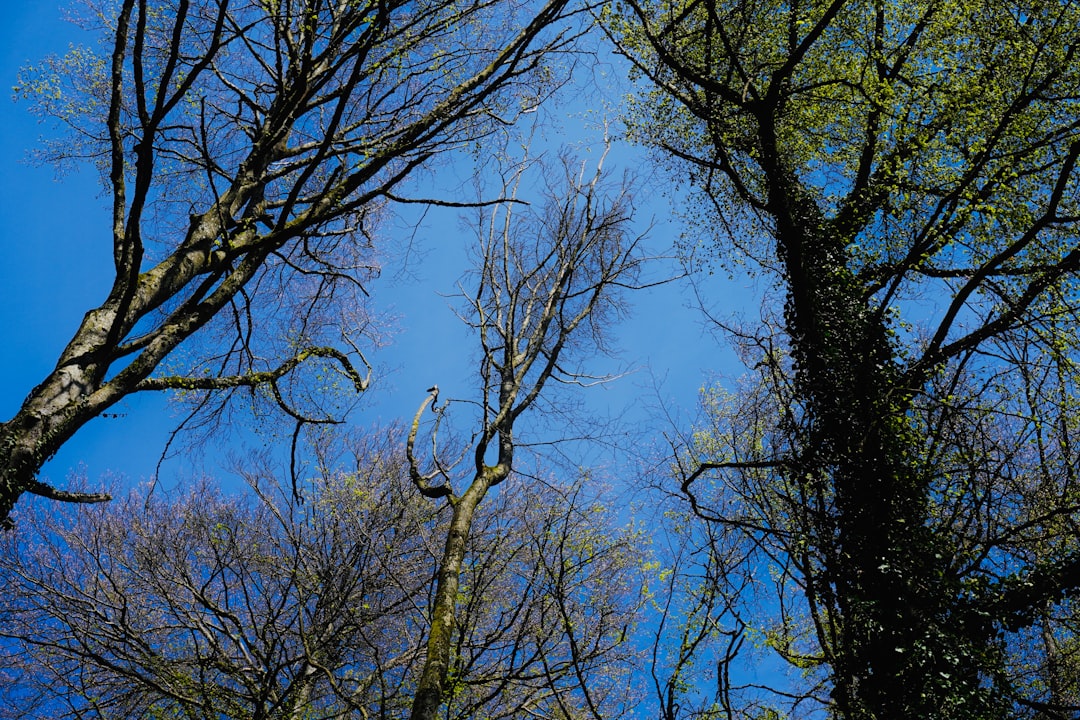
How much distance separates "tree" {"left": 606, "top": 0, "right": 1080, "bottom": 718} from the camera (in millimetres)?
4352

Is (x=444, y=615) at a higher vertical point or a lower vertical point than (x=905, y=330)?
lower

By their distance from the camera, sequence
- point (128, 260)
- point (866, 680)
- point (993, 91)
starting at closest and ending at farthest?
point (866, 680) < point (128, 260) < point (993, 91)

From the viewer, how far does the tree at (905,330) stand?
435cm

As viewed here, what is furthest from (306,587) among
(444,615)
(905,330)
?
(905,330)

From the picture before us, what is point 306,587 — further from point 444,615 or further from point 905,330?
point 905,330

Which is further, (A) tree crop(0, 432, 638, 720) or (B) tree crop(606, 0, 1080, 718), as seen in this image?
(A) tree crop(0, 432, 638, 720)

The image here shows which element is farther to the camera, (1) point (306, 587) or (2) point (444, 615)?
(1) point (306, 587)

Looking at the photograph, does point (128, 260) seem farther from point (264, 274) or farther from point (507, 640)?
point (507, 640)

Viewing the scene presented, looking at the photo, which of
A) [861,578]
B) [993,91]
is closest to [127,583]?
[861,578]

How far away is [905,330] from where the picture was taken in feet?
19.3

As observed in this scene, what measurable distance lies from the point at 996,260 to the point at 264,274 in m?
6.73

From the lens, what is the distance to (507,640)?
26.9 feet

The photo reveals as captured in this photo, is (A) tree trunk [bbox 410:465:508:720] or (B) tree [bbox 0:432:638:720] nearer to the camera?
(A) tree trunk [bbox 410:465:508:720]

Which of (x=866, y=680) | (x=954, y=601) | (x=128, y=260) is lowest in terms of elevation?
(x=866, y=680)
